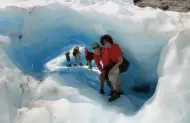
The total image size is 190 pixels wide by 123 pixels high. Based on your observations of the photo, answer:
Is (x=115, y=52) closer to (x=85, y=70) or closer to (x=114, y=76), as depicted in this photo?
(x=114, y=76)

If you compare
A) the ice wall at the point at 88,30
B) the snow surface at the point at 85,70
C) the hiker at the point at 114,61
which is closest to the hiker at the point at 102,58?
the hiker at the point at 114,61

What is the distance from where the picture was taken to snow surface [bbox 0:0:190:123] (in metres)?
5.73

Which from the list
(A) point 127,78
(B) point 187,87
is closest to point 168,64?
(B) point 187,87

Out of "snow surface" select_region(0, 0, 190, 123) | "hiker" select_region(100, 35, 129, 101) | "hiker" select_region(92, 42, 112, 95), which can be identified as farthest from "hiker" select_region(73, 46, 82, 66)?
"hiker" select_region(100, 35, 129, 101)

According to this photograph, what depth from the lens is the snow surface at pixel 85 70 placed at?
5.73 meters

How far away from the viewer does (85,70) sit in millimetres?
8016

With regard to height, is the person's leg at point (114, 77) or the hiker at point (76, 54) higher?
the person's leg at point (114, 77)

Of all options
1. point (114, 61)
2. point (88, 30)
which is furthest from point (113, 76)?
point (88, 30)

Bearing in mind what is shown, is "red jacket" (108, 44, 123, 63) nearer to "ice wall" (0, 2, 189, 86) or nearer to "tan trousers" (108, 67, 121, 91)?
"tan trousers" (108, 67, 121, 91)

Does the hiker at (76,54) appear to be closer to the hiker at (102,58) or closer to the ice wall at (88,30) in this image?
the ice wall at (88,30)

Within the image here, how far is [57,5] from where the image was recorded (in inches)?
297

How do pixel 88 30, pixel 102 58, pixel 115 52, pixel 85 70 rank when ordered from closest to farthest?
pixel 115 52 → pixel 102 58 → pixel 88 30 → pixel 85 70

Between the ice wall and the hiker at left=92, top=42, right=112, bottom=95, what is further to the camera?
the ice wall

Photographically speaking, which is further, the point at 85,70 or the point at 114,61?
the point at 85,70
